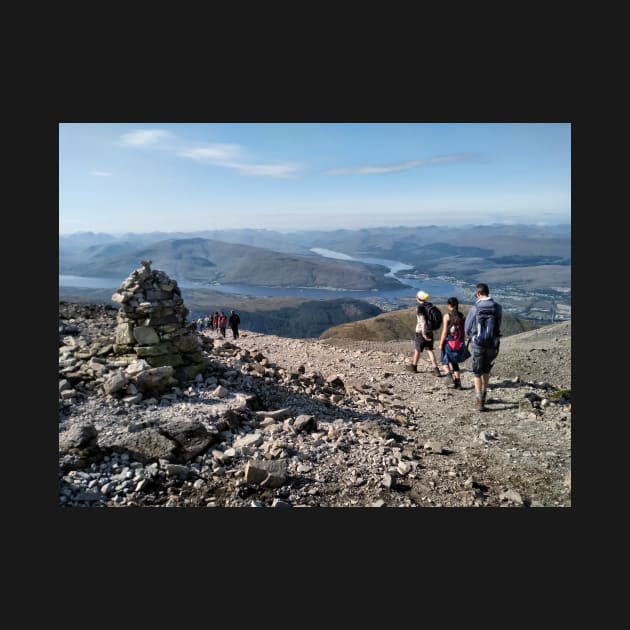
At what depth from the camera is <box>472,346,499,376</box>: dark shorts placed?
8.94 metres

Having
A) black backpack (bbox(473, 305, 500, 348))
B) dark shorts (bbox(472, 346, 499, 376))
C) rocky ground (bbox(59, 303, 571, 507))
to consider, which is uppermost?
black backpack (bbox(473, 305, 500, 348))

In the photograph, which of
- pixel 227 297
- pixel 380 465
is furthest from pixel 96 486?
pixel 227 297

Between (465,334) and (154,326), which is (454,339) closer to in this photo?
(465,334)

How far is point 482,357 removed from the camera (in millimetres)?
8977

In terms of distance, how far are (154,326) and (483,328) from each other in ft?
24.2

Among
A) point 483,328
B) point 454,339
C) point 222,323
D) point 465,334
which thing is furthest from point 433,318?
point 222,323

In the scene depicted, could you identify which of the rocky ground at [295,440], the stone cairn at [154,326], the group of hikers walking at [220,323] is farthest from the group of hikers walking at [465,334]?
the group of hikers walking at [220,323]

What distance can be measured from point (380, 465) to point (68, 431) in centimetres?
499

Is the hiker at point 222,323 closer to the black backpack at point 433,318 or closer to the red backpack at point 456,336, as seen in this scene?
the black backpack at point 433,318

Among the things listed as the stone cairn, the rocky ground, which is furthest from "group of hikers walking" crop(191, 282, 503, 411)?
the stone cairn

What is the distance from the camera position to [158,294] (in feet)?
30.4

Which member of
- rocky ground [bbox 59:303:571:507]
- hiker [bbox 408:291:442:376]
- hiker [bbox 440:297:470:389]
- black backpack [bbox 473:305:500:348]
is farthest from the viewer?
hiker [bbox 408:291:442:376]

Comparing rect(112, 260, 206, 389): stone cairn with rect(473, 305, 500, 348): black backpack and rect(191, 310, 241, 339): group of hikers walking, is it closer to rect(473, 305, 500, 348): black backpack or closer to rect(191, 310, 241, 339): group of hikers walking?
rect(191, 310, 241, 339): group of hikers walking

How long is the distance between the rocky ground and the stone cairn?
0.45 meters
